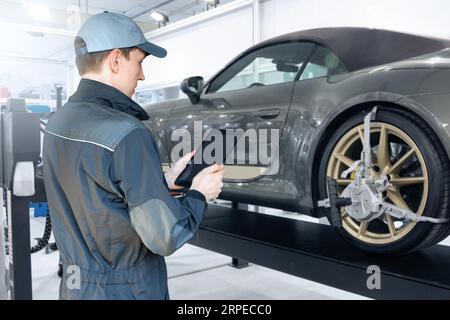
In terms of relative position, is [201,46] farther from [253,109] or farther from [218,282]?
[253,109]

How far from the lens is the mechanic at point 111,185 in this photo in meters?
1.18

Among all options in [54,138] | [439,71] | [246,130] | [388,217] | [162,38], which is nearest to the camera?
[54,138]

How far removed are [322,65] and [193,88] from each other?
92cm

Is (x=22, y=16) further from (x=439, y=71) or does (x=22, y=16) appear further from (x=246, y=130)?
(x=439, y=71)

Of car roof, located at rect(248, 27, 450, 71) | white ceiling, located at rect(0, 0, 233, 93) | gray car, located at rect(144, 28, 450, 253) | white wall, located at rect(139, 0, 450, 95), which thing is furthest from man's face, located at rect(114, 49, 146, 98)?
white ceiling, located at rect(0, 0, 233, 93)

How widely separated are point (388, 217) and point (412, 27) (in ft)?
9.51

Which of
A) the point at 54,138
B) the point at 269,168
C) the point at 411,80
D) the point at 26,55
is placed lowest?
the point at 269,168

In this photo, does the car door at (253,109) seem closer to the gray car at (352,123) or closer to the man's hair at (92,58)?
the gray car at (352,123)

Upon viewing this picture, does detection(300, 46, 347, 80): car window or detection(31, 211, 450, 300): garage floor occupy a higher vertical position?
detection(300, 46, 347, 80): car window

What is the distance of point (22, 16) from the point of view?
9258 mm

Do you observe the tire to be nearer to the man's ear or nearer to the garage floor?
the man's ear

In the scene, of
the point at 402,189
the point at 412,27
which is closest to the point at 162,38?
the point at 412,27

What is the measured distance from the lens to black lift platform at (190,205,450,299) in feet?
4.81

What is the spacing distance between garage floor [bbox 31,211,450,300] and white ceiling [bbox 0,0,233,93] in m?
4.12
